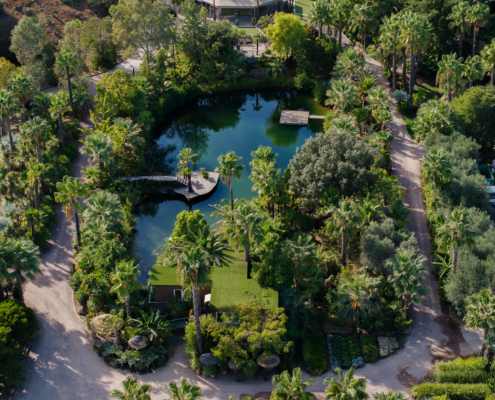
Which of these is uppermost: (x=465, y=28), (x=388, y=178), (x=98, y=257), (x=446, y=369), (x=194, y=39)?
(x=465, y=28)

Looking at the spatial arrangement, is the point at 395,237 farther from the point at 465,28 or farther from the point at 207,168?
the point at 465,28

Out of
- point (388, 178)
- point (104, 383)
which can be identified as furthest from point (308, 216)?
point (104, 383)

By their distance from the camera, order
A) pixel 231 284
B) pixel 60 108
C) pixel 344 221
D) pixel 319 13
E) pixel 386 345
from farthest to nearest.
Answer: pixel 319 13
pixel 60 108
pixel 344 221
pixel 231 284
pixel 386 345

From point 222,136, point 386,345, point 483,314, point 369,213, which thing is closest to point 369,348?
point 386,345

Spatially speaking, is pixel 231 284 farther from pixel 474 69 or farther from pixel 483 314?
pixel 474 69

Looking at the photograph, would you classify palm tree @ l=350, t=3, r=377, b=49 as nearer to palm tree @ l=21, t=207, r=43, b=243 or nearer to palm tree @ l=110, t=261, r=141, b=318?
palm tree @ l=21, t=207, r=43, b=243

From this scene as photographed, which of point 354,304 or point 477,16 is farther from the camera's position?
point 477,16

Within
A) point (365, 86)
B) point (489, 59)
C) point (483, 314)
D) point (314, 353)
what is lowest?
point (314, 353)
